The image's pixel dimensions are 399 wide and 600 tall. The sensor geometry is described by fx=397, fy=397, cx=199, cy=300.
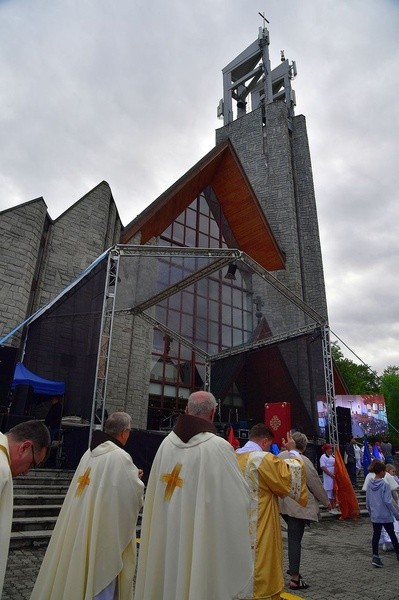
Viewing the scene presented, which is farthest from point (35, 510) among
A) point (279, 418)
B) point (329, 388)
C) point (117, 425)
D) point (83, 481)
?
point (329, 388)

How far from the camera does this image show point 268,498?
3410mm

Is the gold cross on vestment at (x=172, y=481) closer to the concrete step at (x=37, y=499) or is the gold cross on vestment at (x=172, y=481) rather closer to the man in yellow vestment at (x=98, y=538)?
the man in yellow vestment at (x=98, y=538)

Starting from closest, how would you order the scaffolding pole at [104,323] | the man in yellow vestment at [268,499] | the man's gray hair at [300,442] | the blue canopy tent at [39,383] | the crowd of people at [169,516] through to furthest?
the crowd of people at [169,516] → the man in yellow vestment at [268,499] → the man's gray hair at [300,442] → the scaffolding pole at [104,323] → the blue canopy tent at [39,383]

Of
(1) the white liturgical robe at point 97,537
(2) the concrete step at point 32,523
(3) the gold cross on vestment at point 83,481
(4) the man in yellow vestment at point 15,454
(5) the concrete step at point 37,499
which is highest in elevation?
(4) the man in yellow vestment at point 15,454

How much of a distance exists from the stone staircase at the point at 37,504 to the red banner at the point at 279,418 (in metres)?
6.14

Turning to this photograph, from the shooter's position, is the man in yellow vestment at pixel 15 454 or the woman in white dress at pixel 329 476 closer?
the man in yellow vestment at pixel 15 454

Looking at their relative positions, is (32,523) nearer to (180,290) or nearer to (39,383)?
(39,383)

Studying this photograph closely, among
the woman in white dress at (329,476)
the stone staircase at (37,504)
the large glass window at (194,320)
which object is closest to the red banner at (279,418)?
the woman in white dress at (329,476)

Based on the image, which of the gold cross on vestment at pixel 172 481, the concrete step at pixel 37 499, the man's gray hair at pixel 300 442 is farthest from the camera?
the concrete step at pixel 37 499

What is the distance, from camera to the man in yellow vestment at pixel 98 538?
272cm

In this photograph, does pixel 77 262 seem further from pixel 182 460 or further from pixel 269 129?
pixel 269 129

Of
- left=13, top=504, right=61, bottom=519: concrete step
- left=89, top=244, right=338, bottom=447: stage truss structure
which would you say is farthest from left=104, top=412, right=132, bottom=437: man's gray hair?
left=89, top=244, right=338, bottom=447: stage truss structure

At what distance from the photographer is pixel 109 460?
300cm

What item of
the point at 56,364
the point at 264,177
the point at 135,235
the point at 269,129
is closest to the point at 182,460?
the point at 56,364
